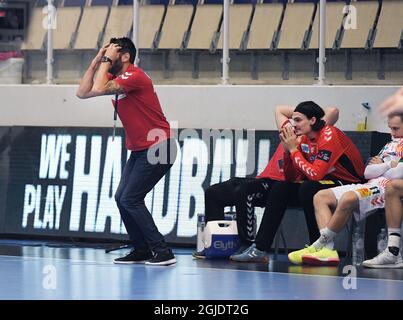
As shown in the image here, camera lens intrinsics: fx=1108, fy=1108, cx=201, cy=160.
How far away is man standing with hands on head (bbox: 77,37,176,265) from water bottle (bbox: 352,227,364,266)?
5.29 ft

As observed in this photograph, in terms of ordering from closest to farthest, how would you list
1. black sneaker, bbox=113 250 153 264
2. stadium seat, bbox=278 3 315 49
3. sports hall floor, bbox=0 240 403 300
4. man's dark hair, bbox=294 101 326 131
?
sports hall floor, bbox=0 240 403 300 < black sneaker, bbox=113 250 153 264 < man's dark hair, bbox=294 101 326 131 < stadium seat, bbox=278 3 315 49

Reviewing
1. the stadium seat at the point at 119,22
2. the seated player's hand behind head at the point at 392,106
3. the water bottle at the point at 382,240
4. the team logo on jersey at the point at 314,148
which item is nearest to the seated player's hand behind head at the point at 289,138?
the team logo on jersey at the point at 314,148

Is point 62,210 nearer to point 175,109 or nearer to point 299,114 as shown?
point 175,109

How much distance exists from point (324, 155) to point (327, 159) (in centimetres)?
4

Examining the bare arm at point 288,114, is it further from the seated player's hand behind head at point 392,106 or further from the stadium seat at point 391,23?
the seated player's hand behind head at point 392,106

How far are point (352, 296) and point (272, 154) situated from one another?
3501 mm

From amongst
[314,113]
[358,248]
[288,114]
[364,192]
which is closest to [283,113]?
[288,114]

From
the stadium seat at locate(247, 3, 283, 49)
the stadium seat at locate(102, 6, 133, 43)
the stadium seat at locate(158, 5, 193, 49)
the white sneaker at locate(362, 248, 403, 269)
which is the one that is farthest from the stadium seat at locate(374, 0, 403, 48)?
the stadium seat at locate(102, 6, 133, 43)

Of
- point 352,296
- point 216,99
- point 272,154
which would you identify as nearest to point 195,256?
point 272,154

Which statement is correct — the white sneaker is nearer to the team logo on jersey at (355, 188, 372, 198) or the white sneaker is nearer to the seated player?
the seated player

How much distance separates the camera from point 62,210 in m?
11.4

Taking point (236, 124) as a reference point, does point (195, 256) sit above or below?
below

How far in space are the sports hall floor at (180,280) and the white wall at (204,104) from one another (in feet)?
5.86

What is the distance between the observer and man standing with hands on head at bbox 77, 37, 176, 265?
9109mm
